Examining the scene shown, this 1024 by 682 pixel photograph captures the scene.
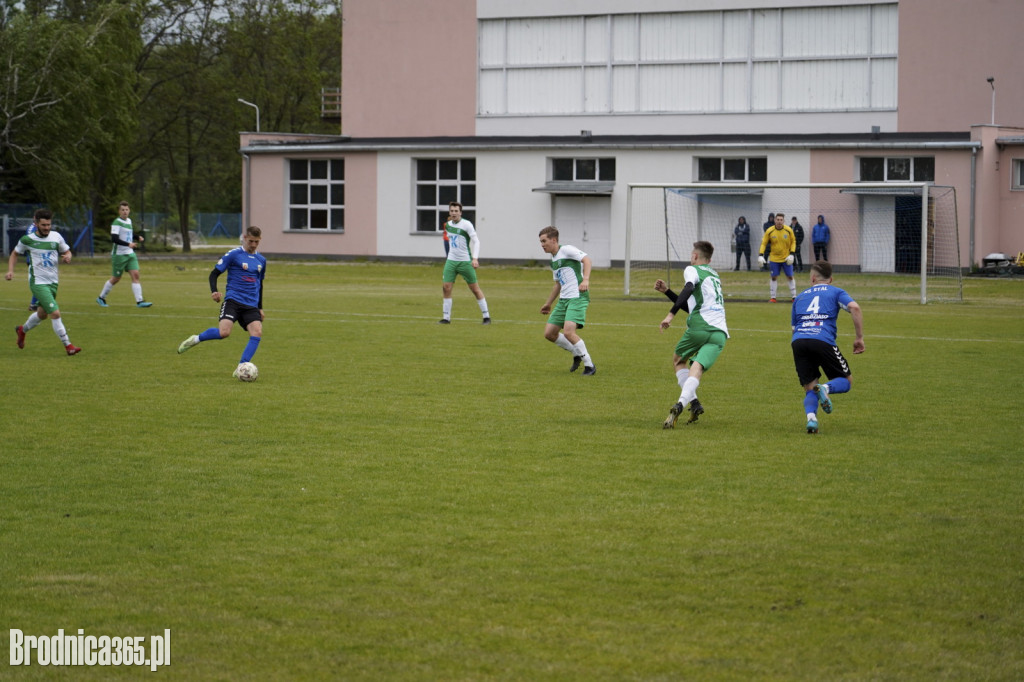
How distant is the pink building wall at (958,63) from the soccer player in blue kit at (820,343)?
36505 millimetres

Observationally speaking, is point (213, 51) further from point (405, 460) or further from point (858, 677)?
point (858, 677)

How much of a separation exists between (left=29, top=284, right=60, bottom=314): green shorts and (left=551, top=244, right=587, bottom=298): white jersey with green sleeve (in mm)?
7150

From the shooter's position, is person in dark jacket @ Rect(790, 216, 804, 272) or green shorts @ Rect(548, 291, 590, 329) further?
person in dark jacket @ Rect(790, 216, 804, 272)

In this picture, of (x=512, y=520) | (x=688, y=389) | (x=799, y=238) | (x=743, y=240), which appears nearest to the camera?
(x=512, y=520)

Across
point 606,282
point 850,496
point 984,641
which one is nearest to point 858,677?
point 984,641

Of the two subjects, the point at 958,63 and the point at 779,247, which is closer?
the point at 779,247

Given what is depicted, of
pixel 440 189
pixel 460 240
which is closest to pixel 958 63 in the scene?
pixel 440 189

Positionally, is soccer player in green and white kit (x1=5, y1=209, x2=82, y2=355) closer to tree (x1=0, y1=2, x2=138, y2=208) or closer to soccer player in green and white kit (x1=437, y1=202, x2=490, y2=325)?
soccer player in green and white kit (x1=437, y1=202, x2=490, y2=325)

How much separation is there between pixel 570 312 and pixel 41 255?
781 cm

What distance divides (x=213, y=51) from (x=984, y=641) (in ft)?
205

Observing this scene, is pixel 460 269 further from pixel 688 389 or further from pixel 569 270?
pixel 688 389

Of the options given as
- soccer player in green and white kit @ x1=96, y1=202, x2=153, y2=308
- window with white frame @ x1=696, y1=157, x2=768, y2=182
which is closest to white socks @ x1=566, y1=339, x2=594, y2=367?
soccer player in green and white kit @ x1=96, y1=202, x2=153, y2=308

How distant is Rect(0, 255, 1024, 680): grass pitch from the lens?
18.1 ft

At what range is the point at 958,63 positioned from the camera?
146ft
